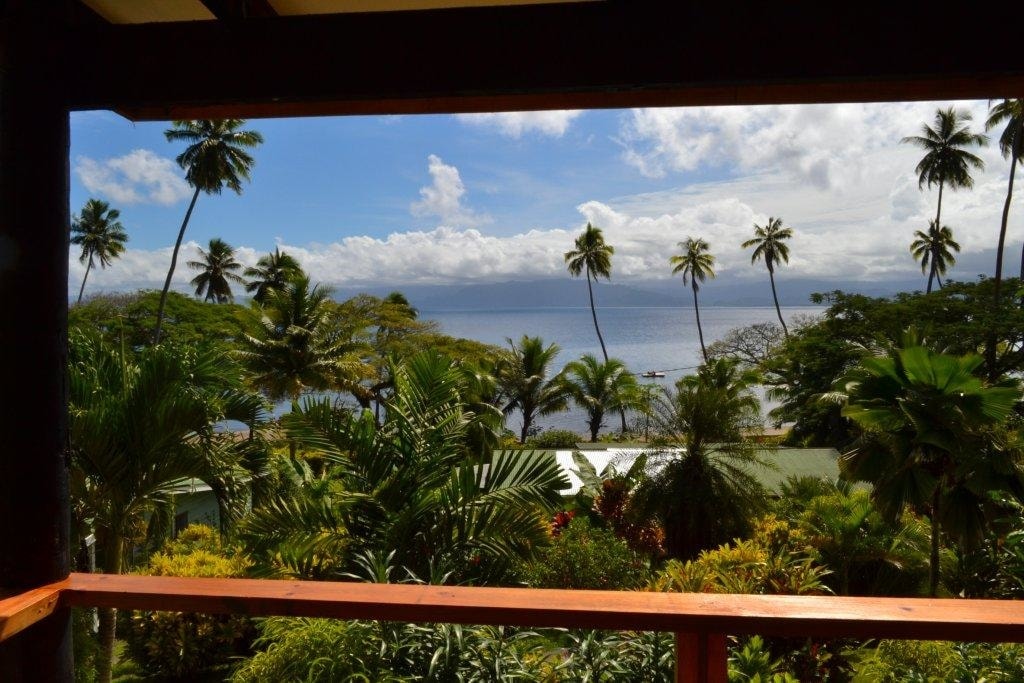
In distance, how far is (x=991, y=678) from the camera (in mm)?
1417

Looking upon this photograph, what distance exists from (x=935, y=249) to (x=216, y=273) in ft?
138

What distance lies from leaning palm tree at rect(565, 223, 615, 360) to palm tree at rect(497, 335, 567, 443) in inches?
673

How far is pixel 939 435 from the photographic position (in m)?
8.68

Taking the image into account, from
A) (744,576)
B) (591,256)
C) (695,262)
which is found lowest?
(744,576)

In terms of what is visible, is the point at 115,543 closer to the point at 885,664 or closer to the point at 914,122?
the point at 885,664

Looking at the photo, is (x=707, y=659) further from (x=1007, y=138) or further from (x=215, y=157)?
(x=1007, y=138)

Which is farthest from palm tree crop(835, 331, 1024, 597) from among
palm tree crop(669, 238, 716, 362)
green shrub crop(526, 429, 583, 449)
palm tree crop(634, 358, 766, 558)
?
palm tree crop(669, 238, 716, 362)

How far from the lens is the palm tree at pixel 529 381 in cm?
2581

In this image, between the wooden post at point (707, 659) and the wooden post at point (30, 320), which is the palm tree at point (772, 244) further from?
the wooden post at point (30, 320)

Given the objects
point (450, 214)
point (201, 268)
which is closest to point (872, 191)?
point (450, 214)

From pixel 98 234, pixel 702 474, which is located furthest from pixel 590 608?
pixel 98 234

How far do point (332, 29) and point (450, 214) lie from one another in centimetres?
12211

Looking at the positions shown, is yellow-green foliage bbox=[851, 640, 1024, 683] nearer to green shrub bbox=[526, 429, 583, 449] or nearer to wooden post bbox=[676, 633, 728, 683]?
wooden post bbox=[676, 633, 728, 683]

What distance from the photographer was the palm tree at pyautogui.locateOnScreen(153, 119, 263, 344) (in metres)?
28.7
